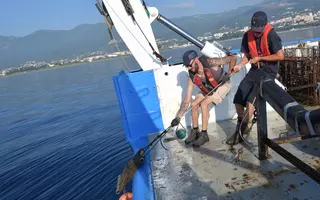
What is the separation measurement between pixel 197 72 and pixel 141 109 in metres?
1.56

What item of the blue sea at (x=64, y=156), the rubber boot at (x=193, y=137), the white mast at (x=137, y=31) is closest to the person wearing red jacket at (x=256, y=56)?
the rubber boot at (x=193, y=137)

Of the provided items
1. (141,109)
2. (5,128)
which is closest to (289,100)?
(141,109)

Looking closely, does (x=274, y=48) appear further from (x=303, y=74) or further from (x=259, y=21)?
(x=303, y=74)

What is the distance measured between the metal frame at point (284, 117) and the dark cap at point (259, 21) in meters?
0.84

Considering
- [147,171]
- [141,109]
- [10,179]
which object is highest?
[141,109]

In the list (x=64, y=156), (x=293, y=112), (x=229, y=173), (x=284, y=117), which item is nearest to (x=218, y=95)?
(x=229, y=173)

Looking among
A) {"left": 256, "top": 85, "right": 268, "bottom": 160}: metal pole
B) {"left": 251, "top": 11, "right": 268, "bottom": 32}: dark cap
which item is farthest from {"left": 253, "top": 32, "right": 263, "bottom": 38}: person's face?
{"left": 256, "top": 85, "right": 268, "bottom": 160}: metal pole

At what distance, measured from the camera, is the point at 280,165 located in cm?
351

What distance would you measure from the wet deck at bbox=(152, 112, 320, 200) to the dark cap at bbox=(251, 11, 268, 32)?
5.98ft

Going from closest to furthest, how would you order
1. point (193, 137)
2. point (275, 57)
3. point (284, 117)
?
point (284, 117)
point (275, 57)
point (193, 137)

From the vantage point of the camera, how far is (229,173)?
11.6 ft

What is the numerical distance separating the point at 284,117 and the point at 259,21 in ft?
5.53

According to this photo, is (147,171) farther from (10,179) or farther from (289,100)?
(10,179)

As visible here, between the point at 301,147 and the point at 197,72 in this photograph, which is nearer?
Result: the point at 301,147
